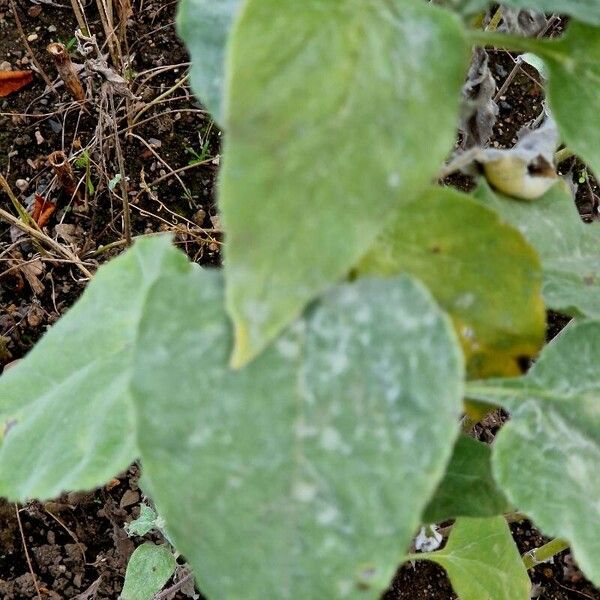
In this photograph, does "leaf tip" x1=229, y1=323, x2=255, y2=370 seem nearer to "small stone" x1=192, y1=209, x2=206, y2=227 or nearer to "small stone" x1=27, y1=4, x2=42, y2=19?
"small stone" x1=192, y1=209, x2=206, y2=227

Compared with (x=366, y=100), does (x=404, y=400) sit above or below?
below

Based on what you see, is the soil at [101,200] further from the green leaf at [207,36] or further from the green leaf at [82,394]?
the green leaf at [207,36]

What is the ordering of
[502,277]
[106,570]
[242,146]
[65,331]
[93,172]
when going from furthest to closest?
[93,172], [106,570], [65,331], [502,277], [242,146]

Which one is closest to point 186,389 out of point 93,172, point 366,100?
point 366,100

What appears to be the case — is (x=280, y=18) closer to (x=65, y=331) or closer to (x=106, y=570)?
(x=65, y=331)

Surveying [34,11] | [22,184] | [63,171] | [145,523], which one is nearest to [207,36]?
[145,523]

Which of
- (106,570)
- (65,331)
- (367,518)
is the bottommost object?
(106,570)

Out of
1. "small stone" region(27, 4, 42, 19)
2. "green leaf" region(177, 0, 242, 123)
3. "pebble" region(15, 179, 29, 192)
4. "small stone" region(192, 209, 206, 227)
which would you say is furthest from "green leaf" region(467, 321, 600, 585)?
"small stone" region(27, 4, 42, 19)

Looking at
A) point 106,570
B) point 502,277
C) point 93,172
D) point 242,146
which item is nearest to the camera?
point 242,146
